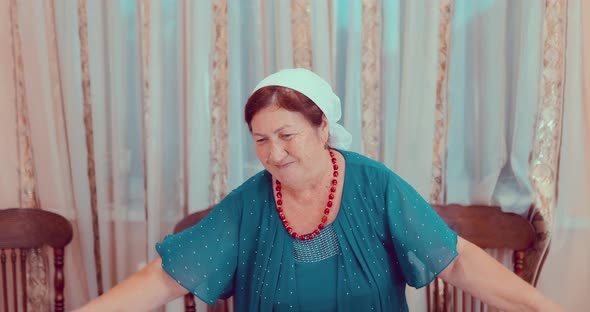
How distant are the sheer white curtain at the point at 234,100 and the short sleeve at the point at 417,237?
2.19 feet

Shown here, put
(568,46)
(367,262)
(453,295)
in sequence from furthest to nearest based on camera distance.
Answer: (453,295) < (568,46) < (367,262)

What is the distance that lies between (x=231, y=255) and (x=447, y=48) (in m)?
1.03

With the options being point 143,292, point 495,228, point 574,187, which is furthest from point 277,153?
point 574,187

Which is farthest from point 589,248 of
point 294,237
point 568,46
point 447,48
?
point 294,237

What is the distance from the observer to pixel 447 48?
2.11m

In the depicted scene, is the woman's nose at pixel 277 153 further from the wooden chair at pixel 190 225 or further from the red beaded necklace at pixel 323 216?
the wooden chair at pixel 190 225

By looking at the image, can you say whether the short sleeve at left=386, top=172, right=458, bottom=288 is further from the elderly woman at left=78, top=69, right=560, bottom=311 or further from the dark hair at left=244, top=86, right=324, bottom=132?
the dark hair at left=244, top=86, right=324, bottom=132

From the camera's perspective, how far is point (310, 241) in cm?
149

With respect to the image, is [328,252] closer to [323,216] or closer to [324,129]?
[323,216]

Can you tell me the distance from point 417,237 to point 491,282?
184 mm

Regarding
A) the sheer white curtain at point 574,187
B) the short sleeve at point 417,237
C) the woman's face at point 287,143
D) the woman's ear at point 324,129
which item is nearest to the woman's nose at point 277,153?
the woman's face at point 287,143

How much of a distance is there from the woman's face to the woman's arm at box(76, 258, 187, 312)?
353 mm

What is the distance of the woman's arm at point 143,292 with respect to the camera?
1454mm

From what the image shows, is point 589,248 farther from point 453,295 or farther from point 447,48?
point 447,48
